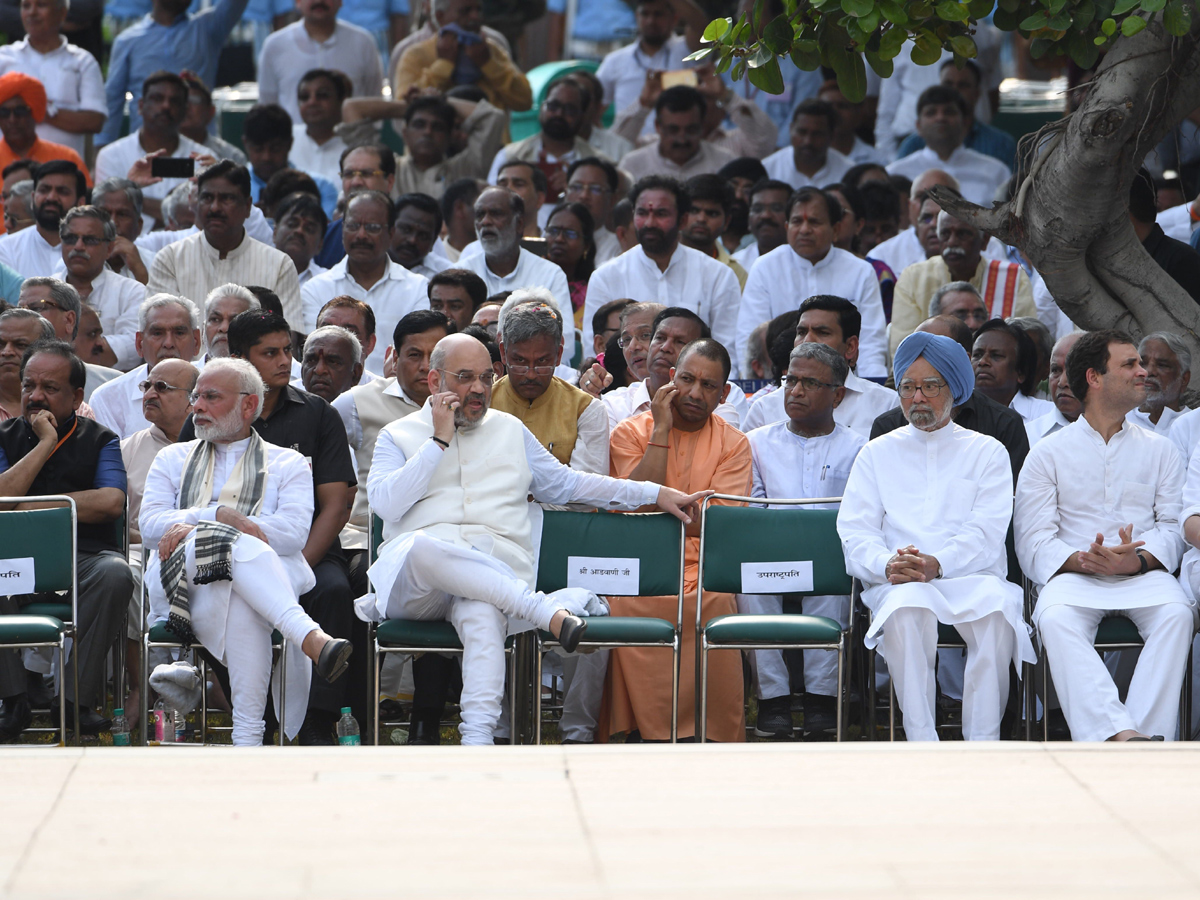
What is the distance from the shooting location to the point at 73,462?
6633 mm

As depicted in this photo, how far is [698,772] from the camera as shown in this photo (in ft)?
13.5

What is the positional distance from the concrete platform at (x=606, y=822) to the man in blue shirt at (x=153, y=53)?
29.7 ft

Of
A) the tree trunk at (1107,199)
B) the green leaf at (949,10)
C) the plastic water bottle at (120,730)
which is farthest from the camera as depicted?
the plastic water bottle at (120,730)

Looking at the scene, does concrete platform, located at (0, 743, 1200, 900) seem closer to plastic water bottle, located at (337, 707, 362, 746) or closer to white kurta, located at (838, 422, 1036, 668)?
white kurta, located at (838, 422, 1036, 668)

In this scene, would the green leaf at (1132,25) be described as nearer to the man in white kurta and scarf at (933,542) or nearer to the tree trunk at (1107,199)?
the tree trunk at (1107,199)

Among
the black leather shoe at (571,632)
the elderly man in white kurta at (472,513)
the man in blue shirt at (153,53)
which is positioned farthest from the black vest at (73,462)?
the man in blue shirt at (153,53)

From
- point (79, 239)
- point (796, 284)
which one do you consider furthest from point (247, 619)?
point (796, 284)

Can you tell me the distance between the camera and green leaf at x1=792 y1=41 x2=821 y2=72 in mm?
5203

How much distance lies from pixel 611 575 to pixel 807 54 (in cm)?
224

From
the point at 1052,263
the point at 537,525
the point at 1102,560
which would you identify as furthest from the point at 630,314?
the point at 1102,560

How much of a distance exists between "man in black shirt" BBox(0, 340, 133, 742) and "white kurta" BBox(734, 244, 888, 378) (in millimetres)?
3815

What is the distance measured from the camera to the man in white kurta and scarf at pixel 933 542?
6047mm

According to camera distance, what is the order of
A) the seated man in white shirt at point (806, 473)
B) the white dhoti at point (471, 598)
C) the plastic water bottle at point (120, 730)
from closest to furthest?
the white dhoti at point (471, 598)
the plastic water bottle at point (120, 730)
the seated man in white shirt at point (806, 473)

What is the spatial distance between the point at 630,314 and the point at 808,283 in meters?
1.73
